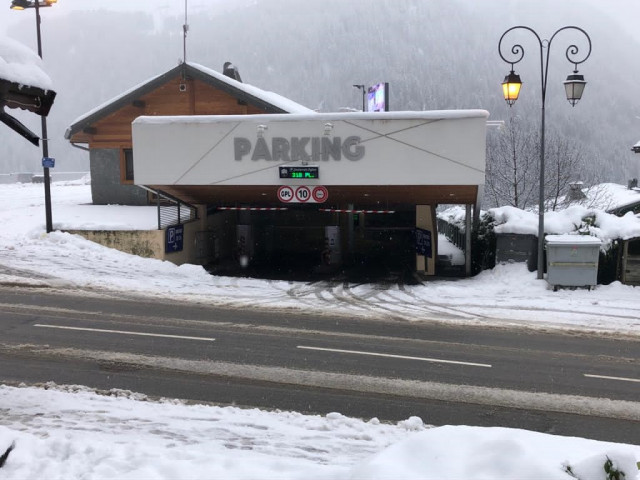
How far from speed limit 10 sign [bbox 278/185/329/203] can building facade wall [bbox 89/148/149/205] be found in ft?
30.6

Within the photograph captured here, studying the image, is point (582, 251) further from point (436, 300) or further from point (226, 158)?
point (226, 158)

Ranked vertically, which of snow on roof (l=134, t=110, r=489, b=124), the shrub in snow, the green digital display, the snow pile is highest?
snow on roof (l=134, t=110, r=489, b=124)

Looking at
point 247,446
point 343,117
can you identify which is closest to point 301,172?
point 343,117

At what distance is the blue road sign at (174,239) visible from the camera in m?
19.6

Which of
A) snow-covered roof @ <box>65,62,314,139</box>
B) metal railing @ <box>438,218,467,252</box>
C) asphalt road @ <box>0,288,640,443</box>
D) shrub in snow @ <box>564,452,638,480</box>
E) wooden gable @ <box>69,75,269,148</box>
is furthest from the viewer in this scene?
metal railing @ <box>438,218,467,252</box>

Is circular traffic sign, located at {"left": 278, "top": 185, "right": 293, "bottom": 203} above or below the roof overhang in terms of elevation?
below

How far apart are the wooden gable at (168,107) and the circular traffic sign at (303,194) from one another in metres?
6.82

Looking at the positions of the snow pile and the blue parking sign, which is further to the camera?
the blue parking sign

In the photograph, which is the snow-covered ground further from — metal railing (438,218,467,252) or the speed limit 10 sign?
metal railing (438,218,467,252)

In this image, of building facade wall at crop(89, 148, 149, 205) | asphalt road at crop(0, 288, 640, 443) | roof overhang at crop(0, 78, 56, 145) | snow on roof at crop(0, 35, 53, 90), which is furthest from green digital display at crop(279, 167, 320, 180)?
snow on roof at crop(0, 35, 53, 90)

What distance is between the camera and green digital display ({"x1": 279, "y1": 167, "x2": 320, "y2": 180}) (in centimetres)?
1792

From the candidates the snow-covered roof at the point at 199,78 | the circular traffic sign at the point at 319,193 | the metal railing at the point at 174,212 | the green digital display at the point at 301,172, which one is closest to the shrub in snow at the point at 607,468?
the green digital display at the point at 301,172

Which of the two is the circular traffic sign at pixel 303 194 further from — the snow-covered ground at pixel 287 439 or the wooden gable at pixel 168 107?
the wooden gable at pixel 168 107

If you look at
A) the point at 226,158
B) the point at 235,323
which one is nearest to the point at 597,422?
the point at 235,323
